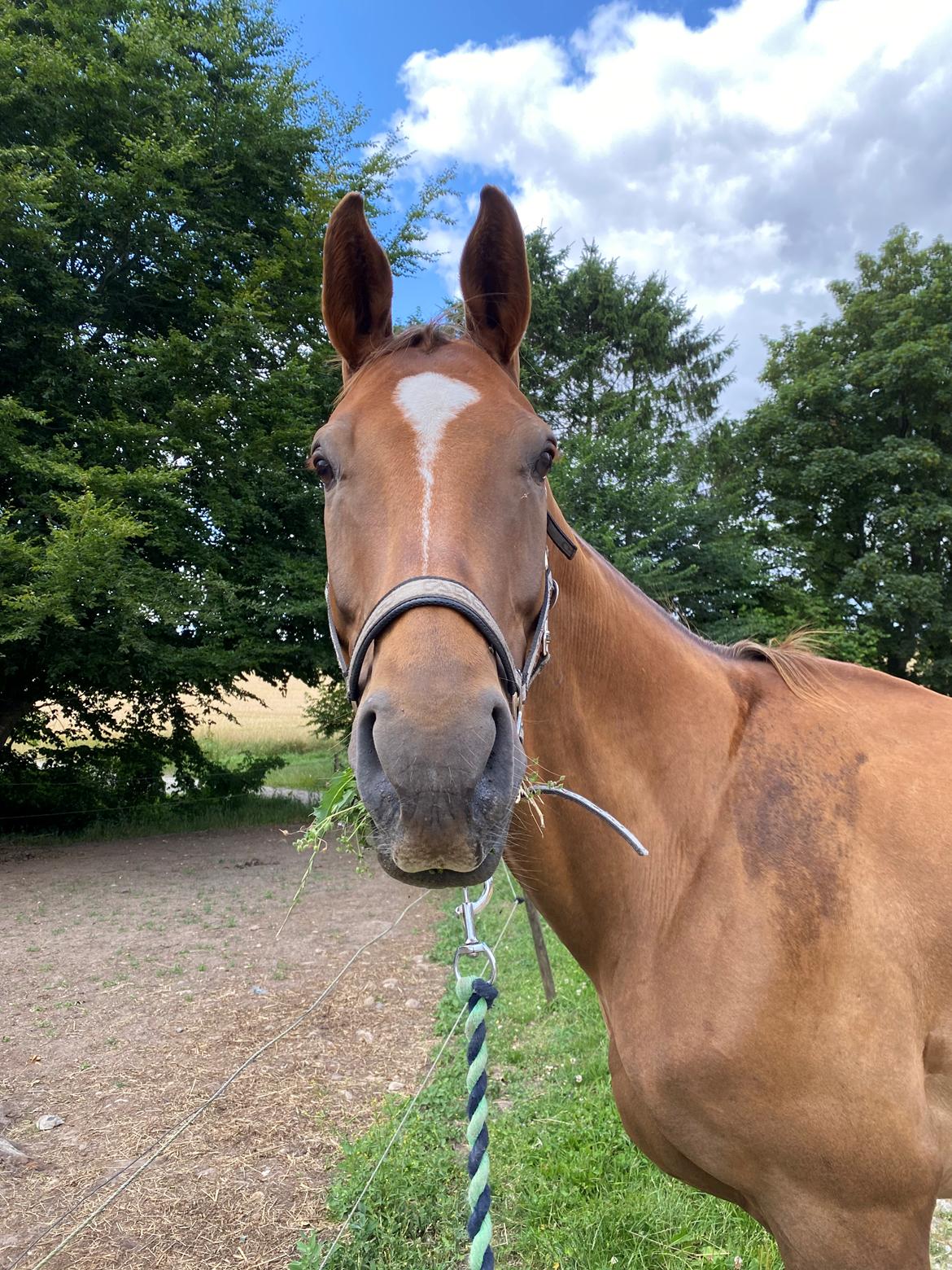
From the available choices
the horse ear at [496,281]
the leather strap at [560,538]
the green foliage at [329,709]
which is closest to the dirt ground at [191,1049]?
the leather strap at [560,538]

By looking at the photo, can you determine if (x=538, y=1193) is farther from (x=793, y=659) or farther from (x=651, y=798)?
(x=793, y=659)

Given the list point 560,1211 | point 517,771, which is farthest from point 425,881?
point 560,1211

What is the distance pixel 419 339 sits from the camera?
69.5 inches

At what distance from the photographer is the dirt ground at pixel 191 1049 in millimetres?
2941

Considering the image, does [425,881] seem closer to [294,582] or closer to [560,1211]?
[560,1211]

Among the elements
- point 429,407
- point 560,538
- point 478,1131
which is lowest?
point 478,1131

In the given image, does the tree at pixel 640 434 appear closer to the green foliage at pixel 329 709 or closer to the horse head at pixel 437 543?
the green foliage at pixel 329 709

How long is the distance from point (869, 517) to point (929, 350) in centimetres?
425

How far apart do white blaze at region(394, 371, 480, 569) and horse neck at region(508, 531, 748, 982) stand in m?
0.58

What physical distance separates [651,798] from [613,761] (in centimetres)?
14

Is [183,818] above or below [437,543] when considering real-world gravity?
below

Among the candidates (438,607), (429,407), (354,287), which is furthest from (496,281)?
(438,607)

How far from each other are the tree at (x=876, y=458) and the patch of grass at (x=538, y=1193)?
48.7 ft

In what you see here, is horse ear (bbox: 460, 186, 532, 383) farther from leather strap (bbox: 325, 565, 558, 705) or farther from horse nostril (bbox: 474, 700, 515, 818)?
horse nostril (bbox: 474, 700, 515, 818)
